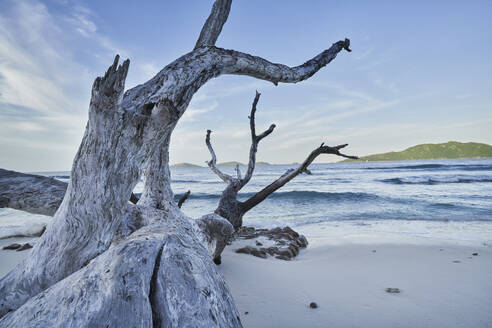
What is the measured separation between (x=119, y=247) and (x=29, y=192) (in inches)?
51.7

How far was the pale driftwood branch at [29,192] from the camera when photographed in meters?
1.80

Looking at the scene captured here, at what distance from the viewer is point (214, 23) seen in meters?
2.73

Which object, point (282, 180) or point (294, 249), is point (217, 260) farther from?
point (282, 180)

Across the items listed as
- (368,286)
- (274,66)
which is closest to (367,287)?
(368,286)

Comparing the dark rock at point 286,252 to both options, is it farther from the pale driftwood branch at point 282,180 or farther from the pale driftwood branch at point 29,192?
the pale driftwood branch at point 29,192

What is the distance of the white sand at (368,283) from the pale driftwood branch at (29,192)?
6.60 feet

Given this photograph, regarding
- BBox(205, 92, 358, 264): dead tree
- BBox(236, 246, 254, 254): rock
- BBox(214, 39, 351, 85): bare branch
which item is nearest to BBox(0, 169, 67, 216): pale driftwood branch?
BBox(214, 39, 351, 85): bare branch

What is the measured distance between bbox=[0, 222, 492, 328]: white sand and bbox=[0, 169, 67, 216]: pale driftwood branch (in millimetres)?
2013

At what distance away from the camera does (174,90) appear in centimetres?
149

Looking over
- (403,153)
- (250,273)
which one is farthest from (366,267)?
(403,153)

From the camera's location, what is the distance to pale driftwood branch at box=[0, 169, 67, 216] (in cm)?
180

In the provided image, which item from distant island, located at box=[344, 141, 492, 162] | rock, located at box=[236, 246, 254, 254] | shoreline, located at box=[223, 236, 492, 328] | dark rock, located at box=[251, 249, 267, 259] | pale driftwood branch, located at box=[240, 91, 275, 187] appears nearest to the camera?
→ shoreline, located at box=[223, 236, 492, 328]

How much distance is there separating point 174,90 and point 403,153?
370 feet

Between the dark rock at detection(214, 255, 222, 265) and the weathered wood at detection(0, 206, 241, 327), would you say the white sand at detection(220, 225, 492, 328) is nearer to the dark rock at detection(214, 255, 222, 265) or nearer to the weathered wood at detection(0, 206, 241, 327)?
the dark rock at detection(214, 255, 222, 265)
